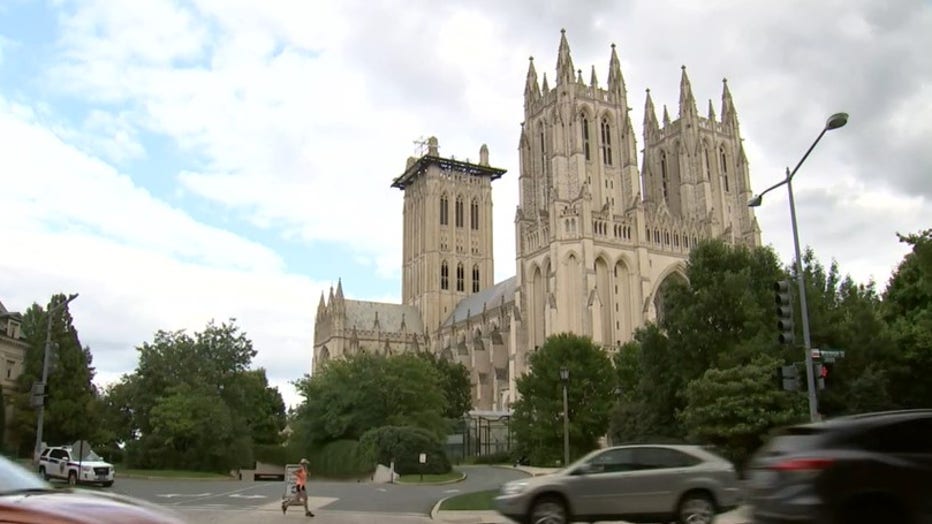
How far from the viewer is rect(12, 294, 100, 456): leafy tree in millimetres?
50438

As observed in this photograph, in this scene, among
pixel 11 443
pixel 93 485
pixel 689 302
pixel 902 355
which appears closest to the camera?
pixel 93 485

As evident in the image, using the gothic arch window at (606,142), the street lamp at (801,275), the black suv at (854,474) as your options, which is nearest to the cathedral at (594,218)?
the gothic arch window at (606,142)

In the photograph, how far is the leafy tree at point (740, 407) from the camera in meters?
31.4

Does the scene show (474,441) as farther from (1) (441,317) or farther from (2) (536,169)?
(1) (441,317)

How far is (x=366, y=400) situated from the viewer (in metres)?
55.9

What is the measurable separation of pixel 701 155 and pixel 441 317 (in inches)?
1903

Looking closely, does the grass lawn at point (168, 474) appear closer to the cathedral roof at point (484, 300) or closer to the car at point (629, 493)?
the car at point (629, 493)

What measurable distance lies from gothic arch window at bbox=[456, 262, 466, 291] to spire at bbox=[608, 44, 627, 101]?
146ft

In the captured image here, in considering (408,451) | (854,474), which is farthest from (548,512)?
(408,451)

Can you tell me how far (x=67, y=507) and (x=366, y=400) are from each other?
168ft

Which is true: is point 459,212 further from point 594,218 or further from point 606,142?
point 594,218

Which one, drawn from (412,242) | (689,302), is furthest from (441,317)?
(689,302)

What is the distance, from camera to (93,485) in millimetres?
32562

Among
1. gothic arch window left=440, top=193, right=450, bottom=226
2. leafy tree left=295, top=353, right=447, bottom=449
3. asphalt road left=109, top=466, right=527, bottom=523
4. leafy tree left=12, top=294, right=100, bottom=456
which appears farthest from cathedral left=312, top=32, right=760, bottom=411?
asphalt road left=109, top=466, right=527, bottom=523
